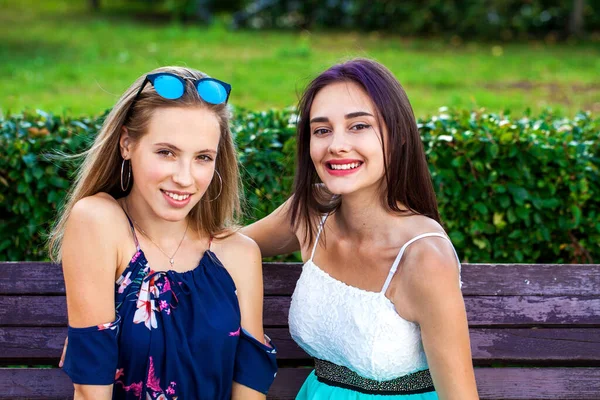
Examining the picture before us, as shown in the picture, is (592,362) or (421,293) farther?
(592,362)

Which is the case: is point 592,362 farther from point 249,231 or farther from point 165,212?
point 165,212

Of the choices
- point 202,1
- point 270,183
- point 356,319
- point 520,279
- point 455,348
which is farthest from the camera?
point 202,1

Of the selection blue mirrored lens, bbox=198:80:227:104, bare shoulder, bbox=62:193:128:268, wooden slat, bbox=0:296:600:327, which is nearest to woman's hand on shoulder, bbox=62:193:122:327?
bare shoulder, bbox=62:193:128:268

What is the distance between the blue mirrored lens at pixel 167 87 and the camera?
2.76 meters

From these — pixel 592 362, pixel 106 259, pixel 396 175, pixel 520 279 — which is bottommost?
pixel 592 362

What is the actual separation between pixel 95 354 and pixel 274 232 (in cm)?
89

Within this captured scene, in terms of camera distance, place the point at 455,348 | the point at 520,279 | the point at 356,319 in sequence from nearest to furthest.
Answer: the point at 455,348
the point at 356,319
the point at 520,279

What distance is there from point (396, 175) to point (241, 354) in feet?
2.64

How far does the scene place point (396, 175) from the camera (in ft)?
9.34

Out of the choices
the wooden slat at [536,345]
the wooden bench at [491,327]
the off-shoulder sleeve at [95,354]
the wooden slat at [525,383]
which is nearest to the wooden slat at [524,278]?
the wooden bench at [491,327]

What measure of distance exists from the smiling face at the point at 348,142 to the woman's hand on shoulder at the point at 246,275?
0.40 m

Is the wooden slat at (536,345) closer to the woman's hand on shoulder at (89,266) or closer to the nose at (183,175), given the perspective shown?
the woman's hand on shoulder at (89,266)

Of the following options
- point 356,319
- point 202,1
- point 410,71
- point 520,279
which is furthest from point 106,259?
point 202,1

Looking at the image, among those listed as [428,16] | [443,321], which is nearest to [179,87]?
[443,321]
